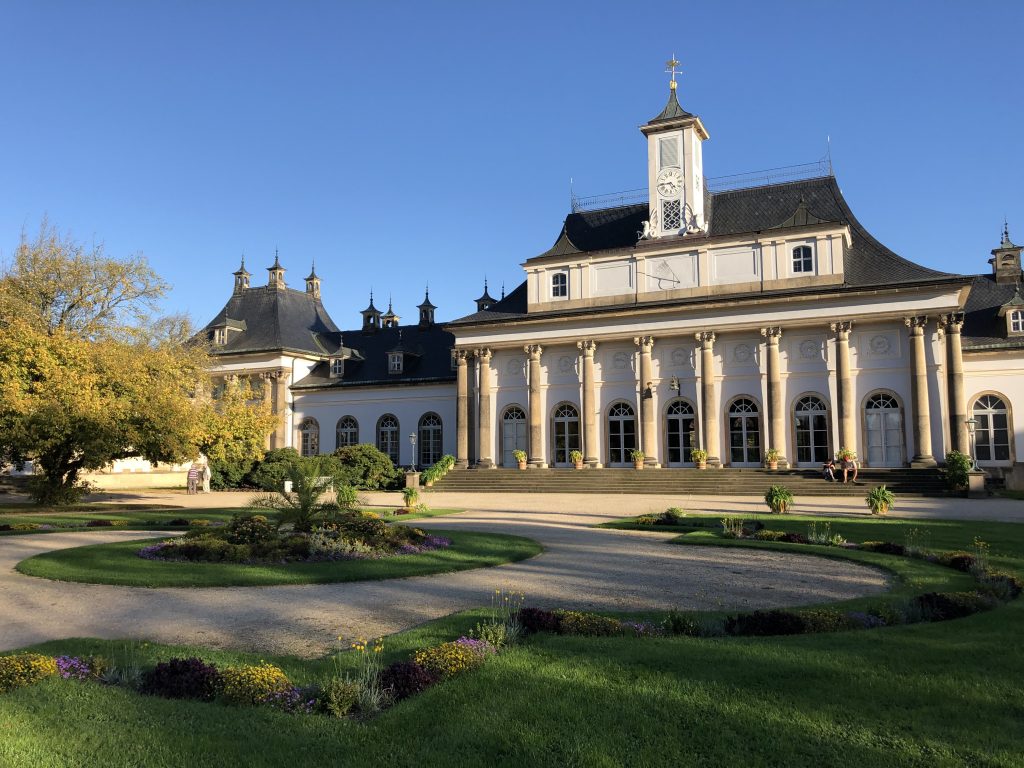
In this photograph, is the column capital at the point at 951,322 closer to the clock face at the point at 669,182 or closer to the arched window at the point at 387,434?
the clock face at the point at 669,182

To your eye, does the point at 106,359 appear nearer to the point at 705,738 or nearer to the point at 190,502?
the point at 190,502

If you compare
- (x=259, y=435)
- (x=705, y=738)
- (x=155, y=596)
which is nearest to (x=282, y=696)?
(x=705, y=738)

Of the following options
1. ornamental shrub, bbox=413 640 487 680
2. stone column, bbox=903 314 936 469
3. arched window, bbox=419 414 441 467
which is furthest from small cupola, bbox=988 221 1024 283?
ornamental shrub, bbox=413 640 487 680

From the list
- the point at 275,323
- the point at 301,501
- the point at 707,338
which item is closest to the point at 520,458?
the point at 707,338

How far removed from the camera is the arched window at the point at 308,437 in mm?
50844

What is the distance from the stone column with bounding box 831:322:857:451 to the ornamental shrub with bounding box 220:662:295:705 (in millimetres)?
32436

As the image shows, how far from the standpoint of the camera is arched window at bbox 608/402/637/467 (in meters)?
39.4

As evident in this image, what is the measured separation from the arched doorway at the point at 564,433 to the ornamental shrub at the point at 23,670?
35063mm

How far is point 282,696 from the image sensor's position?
5602 mm

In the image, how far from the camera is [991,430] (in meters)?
35.8

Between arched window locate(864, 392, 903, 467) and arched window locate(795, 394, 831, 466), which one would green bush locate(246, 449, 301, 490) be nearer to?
arched window locate(795, 394, 831, 466)

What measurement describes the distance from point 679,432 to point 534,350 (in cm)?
857

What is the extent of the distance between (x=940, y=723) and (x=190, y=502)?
31.1 meters

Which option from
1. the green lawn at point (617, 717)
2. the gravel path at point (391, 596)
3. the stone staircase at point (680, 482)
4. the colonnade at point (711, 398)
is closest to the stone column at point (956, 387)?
the colonnade at point (711, 398)
